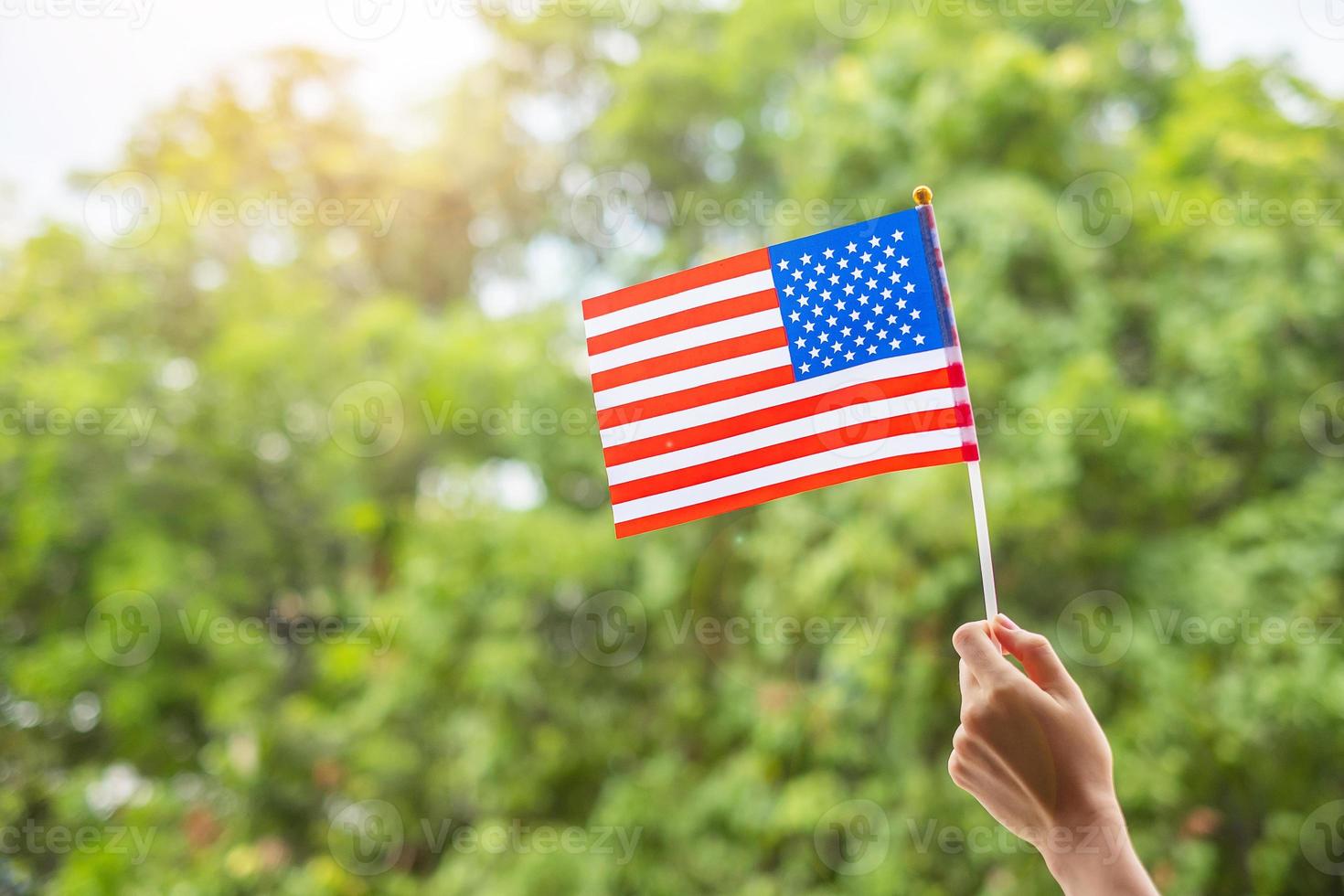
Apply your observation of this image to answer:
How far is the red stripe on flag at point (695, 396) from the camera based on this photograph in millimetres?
1980

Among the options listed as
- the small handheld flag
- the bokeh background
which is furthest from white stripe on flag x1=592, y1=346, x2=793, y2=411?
the bokeh background

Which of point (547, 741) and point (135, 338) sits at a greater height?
point (135, 338)

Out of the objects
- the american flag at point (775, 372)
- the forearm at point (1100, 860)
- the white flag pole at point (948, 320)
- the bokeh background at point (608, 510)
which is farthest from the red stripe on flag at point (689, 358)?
the bokeh background at point (608, 510)

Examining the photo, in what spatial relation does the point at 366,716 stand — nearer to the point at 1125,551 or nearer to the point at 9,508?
the point at 9,508

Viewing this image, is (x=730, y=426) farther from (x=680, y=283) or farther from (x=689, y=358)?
(x=680, y=283)

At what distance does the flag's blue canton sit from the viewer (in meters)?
1.89

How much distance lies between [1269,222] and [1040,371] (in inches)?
56.0

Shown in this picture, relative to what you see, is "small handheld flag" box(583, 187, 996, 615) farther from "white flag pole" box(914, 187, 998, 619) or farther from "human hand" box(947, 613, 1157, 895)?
"human hand" box(947, 613, 1157, 895)

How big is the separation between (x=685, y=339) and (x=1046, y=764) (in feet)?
3.90

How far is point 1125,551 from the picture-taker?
4.57 m

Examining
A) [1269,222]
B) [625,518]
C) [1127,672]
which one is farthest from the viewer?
[1269,222]

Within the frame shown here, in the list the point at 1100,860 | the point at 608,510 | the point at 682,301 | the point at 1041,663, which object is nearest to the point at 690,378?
the point at 682,301

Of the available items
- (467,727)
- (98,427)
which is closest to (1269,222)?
(467,727)

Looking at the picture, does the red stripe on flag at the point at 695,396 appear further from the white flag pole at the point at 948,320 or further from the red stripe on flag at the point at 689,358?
the white flag pole at the point at 948,320
